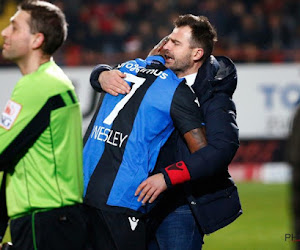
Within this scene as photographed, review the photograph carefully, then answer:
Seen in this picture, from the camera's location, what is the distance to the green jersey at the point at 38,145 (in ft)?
12.1

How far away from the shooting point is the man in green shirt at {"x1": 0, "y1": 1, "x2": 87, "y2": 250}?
3.70m

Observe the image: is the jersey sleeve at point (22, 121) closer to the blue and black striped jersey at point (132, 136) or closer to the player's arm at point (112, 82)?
the blue and black striped jersey at point (132, 136)

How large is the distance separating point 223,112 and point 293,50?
34.8 ft

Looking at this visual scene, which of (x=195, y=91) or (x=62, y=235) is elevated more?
(x=195, y=91)

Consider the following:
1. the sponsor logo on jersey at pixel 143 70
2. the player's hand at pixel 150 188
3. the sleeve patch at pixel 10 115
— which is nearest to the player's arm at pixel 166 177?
the player's hand at pixel 150 188

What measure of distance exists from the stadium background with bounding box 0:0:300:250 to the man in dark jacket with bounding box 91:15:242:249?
20.3 ft

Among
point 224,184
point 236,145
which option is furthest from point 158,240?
point 236,145

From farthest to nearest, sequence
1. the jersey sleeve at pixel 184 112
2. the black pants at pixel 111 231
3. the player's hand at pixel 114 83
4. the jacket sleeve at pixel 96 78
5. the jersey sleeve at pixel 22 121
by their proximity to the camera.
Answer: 1. the jacket sleeve at pixel 96 78
2. the player's hand at pixel 114 83
3. the jersey sleeve at pixel 184 112
4. the black pants at pixel 111 231
5. the jersey sleeve at pixel 22 121

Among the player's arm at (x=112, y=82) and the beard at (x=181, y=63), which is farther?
the beard at (x=181, y=63)

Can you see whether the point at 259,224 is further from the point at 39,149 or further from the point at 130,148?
the point at 39,149

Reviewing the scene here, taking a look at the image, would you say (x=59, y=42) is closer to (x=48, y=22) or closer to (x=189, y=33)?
(x=48, y=22)

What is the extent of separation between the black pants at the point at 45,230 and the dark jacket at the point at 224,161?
105cm

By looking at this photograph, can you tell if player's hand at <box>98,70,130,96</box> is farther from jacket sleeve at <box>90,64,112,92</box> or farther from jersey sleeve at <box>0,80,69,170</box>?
jersey sleeve at <box>0,80,69,170</box>

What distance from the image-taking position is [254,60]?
14.6 m
